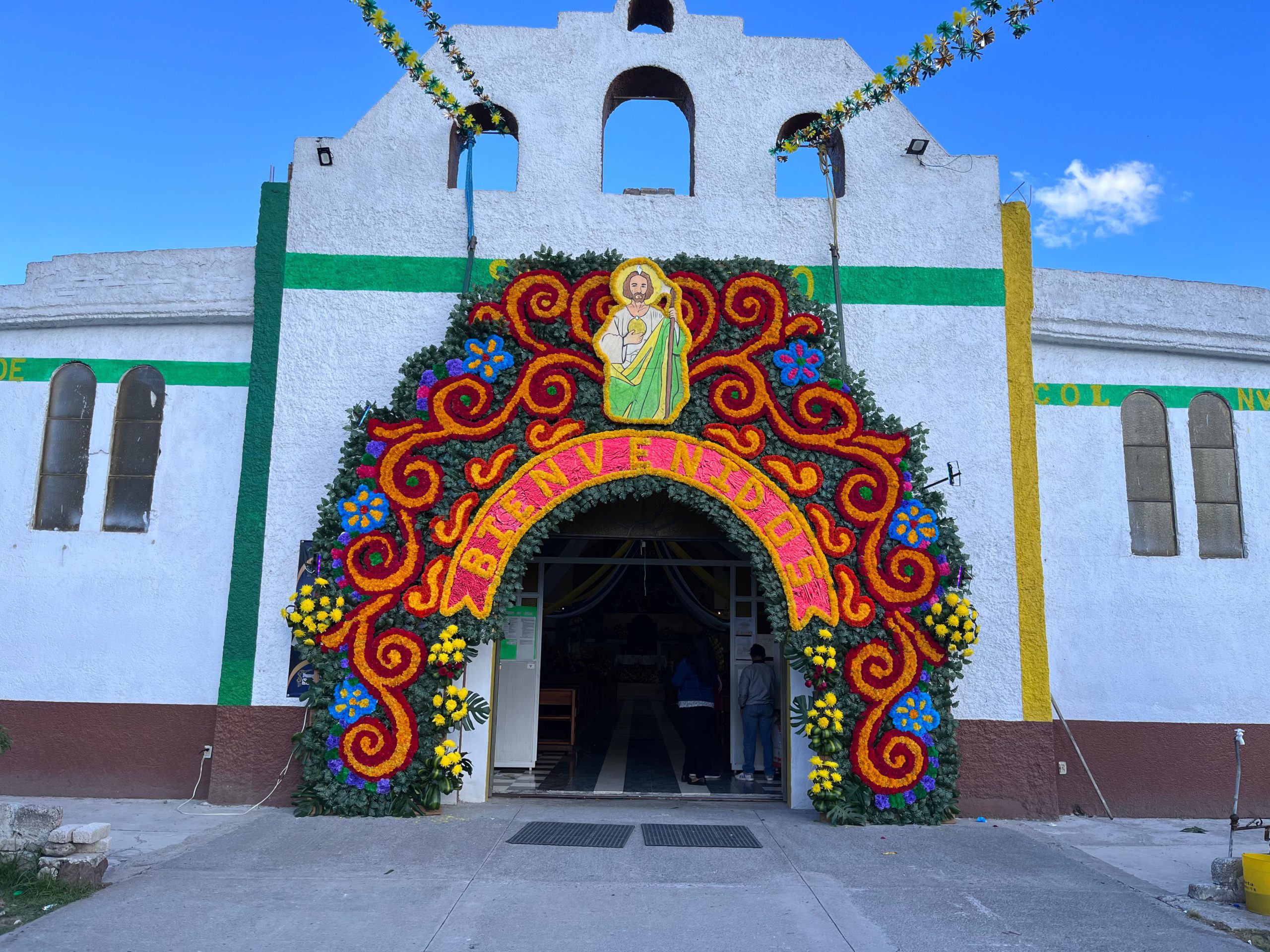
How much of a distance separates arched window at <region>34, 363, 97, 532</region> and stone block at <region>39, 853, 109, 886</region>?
394cm

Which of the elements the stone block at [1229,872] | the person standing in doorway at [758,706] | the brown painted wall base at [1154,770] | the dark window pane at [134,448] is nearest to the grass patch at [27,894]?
the dark window pane at [134,448]

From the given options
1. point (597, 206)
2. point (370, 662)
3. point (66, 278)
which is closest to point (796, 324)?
point (597, 206)

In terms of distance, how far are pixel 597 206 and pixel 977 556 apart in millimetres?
4709

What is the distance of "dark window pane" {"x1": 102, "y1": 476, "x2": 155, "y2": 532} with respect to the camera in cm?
864

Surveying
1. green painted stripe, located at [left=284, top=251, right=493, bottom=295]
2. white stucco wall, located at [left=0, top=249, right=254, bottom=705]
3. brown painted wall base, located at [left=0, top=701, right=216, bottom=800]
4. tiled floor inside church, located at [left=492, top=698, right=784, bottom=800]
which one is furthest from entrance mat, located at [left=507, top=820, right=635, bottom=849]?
green painted stripe, located at [left=284, top=251, right=493, bottom=295]

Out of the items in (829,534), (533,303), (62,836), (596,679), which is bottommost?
(62,836)

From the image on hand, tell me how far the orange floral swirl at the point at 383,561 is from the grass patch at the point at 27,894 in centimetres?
291

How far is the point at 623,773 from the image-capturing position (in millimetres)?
10219

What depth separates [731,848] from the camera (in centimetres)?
673

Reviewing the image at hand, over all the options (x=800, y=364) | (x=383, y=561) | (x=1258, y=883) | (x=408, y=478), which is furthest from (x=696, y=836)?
(x=800, y=364)

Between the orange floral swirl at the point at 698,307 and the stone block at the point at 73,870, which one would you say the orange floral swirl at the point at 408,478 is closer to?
the orange floral swirl at the point at 698,307

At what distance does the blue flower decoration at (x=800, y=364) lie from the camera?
8195mm

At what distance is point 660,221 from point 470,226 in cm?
177

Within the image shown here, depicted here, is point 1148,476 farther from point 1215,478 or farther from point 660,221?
point 660,221
